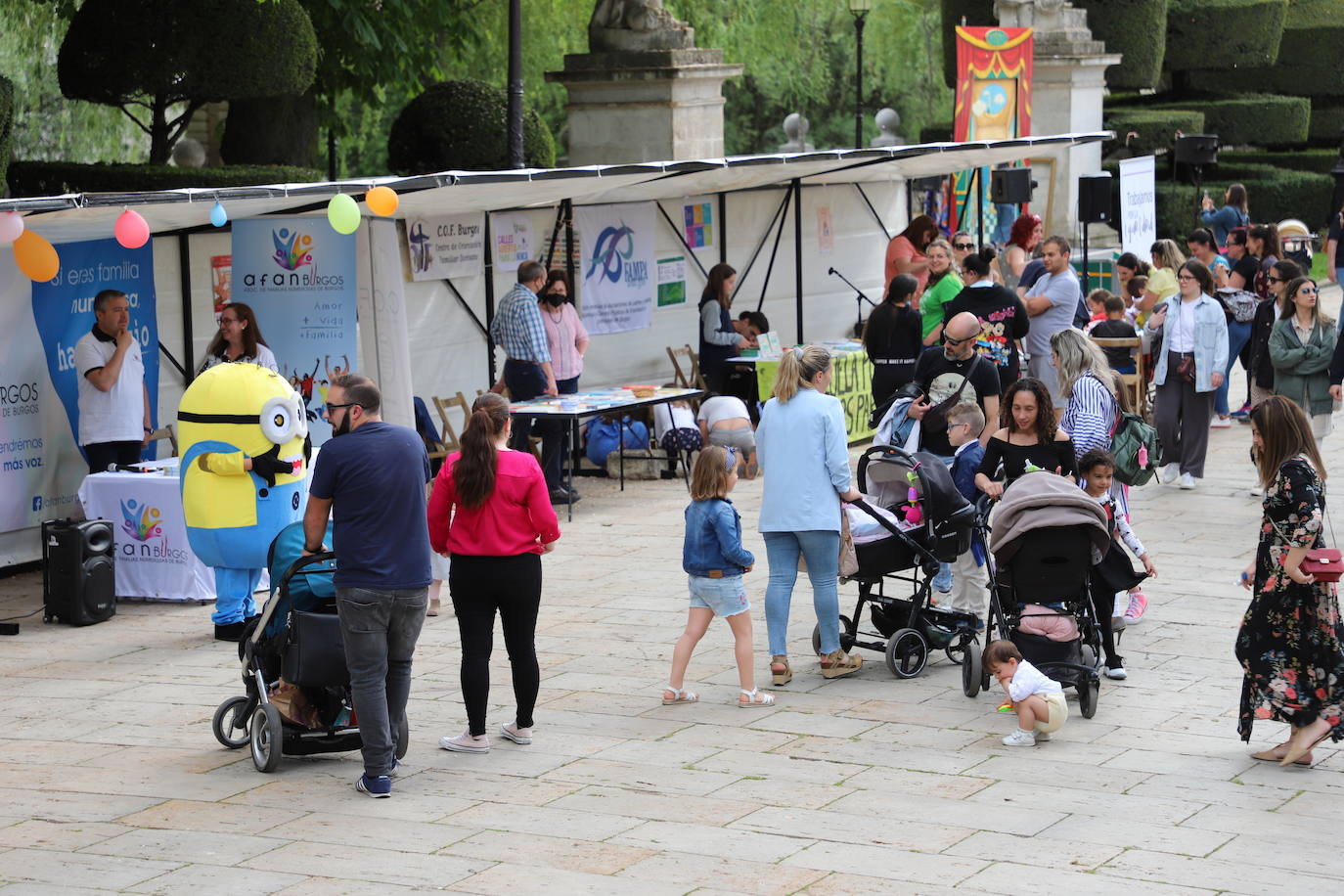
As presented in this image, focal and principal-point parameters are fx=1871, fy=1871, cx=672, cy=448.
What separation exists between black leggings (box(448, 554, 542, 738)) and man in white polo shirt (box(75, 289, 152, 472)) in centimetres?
468

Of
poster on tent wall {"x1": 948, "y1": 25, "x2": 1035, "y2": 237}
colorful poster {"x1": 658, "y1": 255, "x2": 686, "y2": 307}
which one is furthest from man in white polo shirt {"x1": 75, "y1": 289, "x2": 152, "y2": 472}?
poster on tent wall {"x1": 948, "y1": 25, "x2": 1035, "y2": 237}

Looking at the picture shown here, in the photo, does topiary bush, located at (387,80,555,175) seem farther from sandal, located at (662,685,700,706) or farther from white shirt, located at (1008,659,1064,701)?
white shirt, located at (1008,659,1064,701)

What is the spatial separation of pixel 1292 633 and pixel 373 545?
389 cm

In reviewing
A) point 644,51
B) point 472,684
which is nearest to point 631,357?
point 644,51

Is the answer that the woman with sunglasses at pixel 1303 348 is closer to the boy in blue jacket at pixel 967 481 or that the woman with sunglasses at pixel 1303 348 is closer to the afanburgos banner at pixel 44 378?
the boy in blue jacket at pixel 967 481

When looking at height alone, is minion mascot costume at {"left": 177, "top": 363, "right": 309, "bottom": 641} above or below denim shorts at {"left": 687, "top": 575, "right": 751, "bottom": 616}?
above

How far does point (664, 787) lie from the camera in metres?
7.85

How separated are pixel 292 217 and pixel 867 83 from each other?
1470 inches

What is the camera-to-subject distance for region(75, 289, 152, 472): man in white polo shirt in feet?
Answer: 39.5

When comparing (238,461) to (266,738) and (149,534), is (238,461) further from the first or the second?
(266,738)

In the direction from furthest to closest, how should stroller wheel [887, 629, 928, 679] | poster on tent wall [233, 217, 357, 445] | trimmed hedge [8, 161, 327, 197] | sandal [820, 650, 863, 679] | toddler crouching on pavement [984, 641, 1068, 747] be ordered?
trimmed hedge [8, 161, 327, 197] → poster on tent wall [233, 217, 357, 445] → sandal [820, 650, 863, 679] → stroller wheel [887, 629, 928, 679] → toddler crouching on pavement [984, 641, 1068, 747]

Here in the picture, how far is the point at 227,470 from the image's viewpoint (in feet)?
33.7

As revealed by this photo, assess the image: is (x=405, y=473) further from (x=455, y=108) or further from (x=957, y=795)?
(x=455, y=108)

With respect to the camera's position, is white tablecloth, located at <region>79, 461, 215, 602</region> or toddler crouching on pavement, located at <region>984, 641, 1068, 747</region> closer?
toddler crouching on pavement, located at <region>984, 641, 1068, 747</region>
